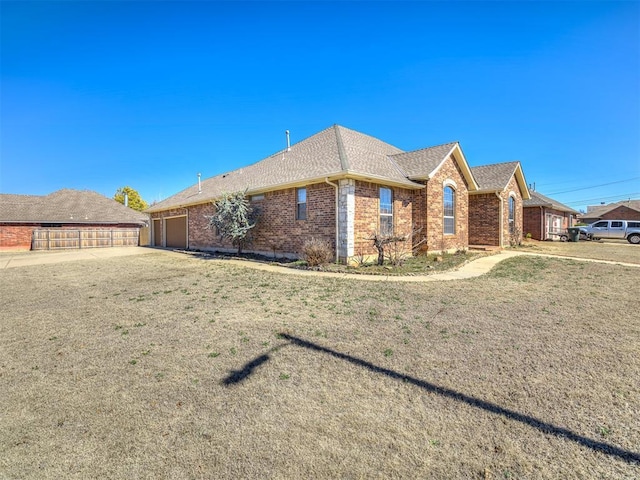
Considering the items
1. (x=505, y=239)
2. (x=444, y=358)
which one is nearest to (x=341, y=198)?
(x=444, y=358)

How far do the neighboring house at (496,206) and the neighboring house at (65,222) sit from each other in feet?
92.1

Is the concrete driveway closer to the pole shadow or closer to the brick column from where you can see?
the brick column

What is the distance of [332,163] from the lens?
12547 mm

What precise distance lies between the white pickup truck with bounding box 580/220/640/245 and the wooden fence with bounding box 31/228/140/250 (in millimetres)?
39783

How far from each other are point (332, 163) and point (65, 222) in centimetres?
2659

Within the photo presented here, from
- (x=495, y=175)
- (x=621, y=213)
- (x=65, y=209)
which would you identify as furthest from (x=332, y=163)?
(x=621, y=213)

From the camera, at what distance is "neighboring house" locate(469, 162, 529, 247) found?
1794 centimetres

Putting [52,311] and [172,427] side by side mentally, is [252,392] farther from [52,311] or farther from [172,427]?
[52,311]

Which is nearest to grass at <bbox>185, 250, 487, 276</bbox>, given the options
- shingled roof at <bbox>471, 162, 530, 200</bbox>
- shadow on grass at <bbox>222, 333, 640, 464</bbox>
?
shadow on grass at <bbox>222, 333, 640, 464</bbox>

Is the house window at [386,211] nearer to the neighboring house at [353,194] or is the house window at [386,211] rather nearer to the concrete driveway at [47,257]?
the neighboring house at [353,194]

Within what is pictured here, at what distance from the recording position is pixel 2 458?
242 cm

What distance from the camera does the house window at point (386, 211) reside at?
497 inches

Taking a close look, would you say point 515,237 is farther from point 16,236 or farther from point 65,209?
point 16,236

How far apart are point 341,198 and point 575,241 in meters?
23.1
